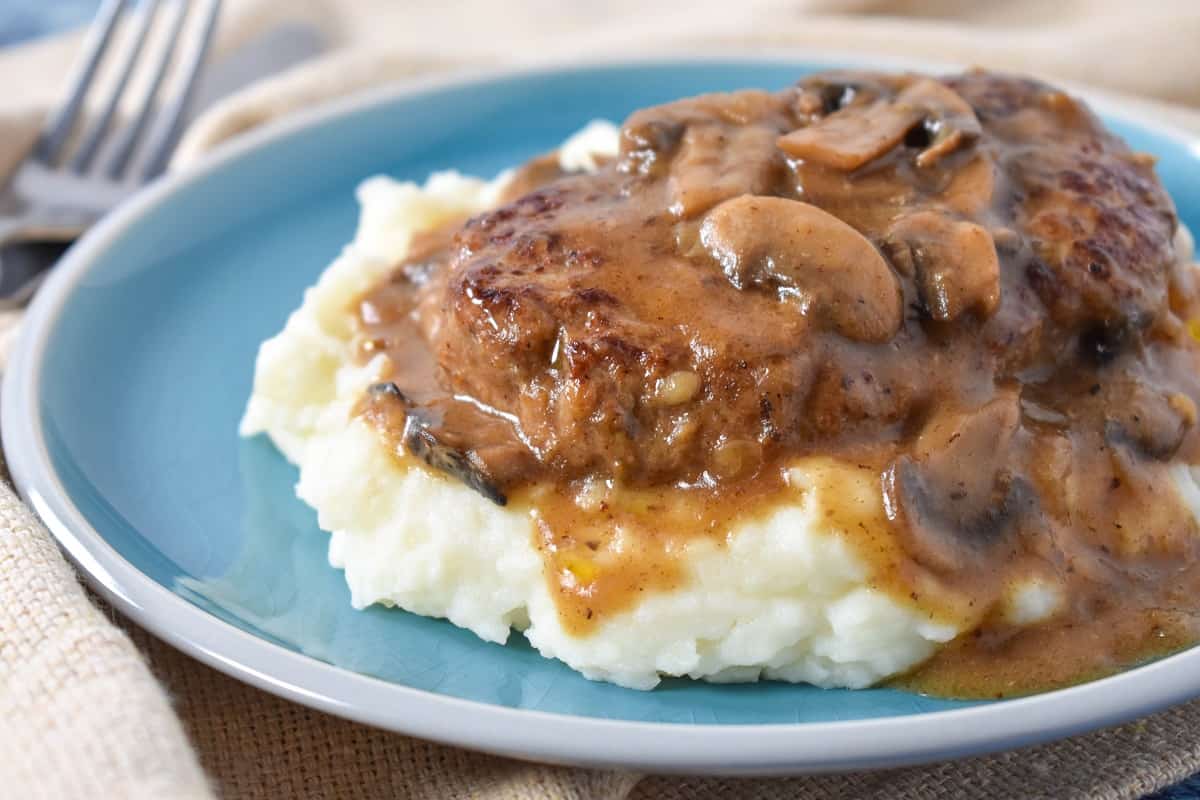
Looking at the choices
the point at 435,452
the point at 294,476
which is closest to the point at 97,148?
the point at 294,476

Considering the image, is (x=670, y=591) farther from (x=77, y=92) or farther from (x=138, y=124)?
(x=77, y=92)

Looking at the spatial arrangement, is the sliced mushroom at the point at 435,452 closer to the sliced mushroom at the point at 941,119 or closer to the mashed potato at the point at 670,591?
the mashed potato at the point at 670,591

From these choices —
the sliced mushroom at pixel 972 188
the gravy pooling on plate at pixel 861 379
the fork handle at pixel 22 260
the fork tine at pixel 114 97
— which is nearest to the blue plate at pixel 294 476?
the gravy pooling on plate at pixel 861 379

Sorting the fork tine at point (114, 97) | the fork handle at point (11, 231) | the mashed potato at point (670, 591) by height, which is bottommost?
the fork handle at point (11, 231)

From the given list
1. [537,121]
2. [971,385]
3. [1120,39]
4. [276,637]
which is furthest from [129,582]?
[1120,39]

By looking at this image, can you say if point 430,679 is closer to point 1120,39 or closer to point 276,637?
point 276,637

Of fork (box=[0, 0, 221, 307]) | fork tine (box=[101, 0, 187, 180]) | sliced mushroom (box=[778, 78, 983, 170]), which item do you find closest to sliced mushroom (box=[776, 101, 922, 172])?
sliced mushroom (box=[778, 78, 983, 170])

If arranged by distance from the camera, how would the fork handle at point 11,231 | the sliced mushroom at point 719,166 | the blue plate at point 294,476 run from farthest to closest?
the fork handle at point 11,231, the sliced mushroom at point 719,166, the blue plate at point 294,476
